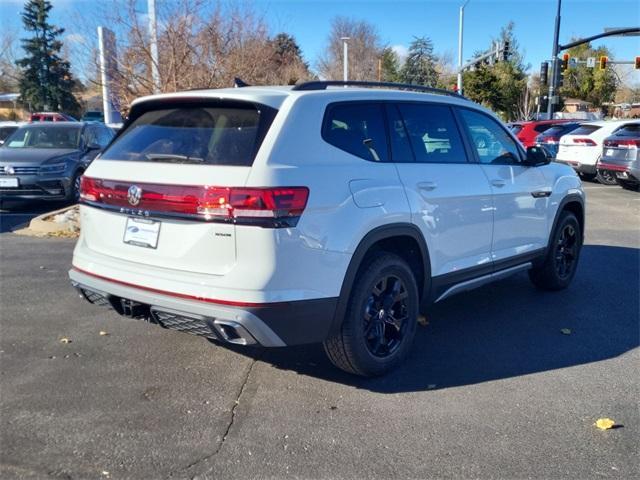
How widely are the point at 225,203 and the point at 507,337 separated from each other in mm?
2751

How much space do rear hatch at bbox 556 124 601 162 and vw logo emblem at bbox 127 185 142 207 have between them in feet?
50.2

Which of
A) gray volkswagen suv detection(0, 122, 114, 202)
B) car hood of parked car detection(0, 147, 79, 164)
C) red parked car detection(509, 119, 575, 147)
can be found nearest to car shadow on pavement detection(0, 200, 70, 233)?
gray volkswagen suv detection(0, 122, 114, 202)

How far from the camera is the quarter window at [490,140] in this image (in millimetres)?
4891

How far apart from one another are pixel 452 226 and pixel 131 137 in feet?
7.56

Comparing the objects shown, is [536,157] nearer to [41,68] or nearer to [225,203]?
[225,203]

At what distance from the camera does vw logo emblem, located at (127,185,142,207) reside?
3.48 metres

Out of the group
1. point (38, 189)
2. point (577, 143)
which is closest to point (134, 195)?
point (38, 189)

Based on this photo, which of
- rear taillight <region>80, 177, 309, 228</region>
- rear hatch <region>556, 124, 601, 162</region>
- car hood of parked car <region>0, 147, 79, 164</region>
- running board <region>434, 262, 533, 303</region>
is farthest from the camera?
rear hatch <region>556, 124, 601, 162</region>

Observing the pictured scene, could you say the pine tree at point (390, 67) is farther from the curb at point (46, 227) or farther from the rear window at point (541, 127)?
the curb at point (46, 227)

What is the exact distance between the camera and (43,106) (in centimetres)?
→ 5384

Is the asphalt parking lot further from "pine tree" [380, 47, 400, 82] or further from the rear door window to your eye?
"pine tree" [380, 47, 400, 82]

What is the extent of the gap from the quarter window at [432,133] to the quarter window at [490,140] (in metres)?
0.24

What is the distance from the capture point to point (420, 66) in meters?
58.8

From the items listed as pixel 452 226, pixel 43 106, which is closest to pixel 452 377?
pixel 452 226
